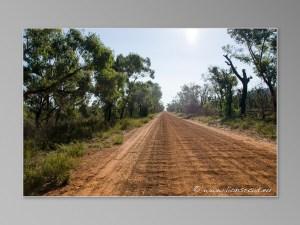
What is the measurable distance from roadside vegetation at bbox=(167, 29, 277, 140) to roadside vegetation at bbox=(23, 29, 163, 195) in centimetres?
40

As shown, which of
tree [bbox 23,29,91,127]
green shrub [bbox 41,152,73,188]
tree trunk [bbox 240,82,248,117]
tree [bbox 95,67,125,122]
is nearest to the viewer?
green shrub [bbox 41,152,73,188]

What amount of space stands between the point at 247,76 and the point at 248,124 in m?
0.56

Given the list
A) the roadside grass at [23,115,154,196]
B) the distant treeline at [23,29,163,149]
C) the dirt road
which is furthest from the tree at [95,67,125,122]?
the roadside grass at [23,115,154,196]

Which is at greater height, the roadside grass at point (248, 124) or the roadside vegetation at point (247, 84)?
the roadside vegetation at point (247, 84)

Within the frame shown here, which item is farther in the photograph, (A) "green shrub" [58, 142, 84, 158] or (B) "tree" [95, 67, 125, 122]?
(B) "tree" [95, 67, 125, 122]

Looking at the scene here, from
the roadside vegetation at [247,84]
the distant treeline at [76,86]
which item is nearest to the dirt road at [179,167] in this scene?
the roadside vegetation at [247,84]

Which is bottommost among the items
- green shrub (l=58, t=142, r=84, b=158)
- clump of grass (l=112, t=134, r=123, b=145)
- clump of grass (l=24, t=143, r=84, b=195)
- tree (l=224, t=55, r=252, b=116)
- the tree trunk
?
clump of grass (l=24, t=143, r=84, b=195)

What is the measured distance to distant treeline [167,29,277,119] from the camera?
4.59 meters

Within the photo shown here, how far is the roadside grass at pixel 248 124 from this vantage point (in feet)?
15.2

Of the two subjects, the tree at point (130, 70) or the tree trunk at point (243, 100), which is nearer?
the tree at point (130, 70)

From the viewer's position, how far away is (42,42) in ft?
14.9

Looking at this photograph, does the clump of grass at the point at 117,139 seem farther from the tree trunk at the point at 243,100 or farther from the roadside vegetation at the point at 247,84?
the tree trunk at the point at 243,100

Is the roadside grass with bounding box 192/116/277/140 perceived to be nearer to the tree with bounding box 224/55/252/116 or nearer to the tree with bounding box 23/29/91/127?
the tree with bounding box 224/55/252/116
